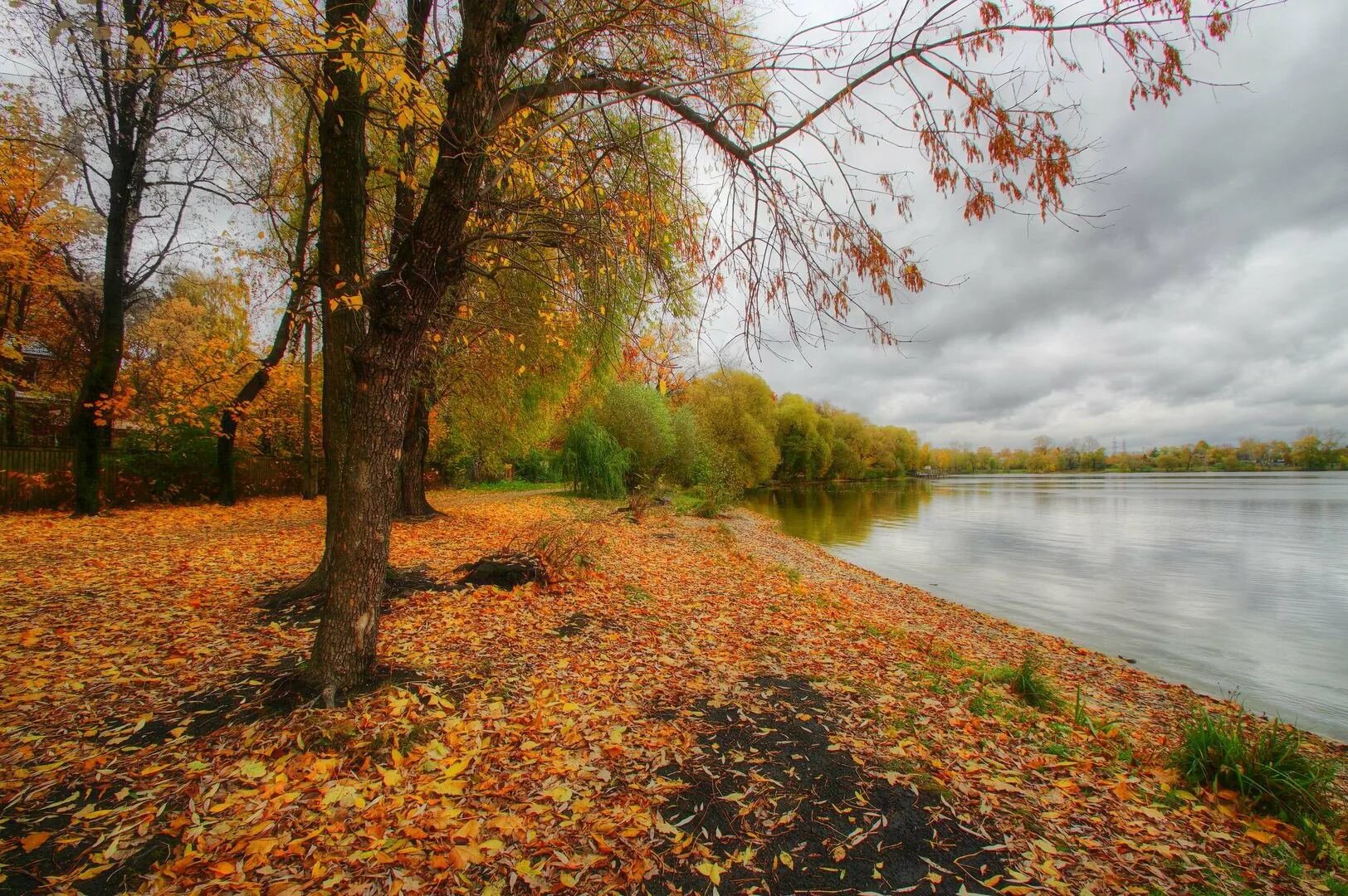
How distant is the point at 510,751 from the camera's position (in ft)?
10.6

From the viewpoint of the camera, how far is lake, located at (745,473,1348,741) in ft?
24.6

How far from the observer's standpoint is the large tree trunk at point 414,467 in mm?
10984

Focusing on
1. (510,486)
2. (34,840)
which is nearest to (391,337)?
(34,840)

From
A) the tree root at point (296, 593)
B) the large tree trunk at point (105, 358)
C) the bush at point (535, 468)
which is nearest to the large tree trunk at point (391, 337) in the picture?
the tree root at point (296, 593)

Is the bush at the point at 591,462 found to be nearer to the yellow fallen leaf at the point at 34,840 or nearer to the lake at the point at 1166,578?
the lake at the point at 1166,578

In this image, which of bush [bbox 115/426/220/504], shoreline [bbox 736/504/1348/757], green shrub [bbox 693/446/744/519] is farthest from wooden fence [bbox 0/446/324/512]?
shoreline [bbox 736/504/1348/757]

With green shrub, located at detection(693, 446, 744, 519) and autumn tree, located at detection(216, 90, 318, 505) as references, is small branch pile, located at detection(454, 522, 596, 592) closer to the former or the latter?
autumn tree, located at detection(216, 90, 318, 505)

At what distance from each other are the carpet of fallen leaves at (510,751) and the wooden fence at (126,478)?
721cm

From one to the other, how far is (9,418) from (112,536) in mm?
10412

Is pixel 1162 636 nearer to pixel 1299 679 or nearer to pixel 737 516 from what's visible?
pixel 1299 679

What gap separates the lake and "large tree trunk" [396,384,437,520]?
1107 centimetres

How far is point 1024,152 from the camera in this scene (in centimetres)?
331

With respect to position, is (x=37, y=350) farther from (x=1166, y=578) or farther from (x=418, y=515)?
(x=1166, y=578)

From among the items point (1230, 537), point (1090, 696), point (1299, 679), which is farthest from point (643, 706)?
point (1230, 537)
